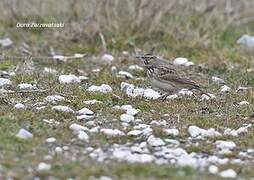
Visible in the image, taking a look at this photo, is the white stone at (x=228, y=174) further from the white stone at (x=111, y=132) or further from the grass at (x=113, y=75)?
the white stone at (x=111, y=132)

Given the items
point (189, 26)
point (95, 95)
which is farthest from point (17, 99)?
point (189, 26)

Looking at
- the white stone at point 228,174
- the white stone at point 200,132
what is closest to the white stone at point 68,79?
the white stone at point 200,132

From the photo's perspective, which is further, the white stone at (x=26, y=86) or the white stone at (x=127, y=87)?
the white stone at (x=127, y=87)

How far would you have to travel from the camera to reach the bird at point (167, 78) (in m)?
10.9

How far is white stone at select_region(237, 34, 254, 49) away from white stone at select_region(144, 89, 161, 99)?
13.1 ft

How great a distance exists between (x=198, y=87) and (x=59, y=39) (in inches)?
169

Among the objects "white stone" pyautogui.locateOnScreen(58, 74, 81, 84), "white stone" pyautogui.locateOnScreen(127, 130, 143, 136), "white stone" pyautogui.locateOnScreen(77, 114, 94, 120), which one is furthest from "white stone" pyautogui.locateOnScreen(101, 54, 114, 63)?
"white stone" pyautogui.locateOnScreen(127, 130, 143, 136)

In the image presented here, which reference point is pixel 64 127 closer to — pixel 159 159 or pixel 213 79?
pixel 159 159

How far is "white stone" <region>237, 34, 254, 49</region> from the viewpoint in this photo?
14833mm

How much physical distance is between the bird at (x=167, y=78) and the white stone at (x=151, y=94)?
12 centimetres

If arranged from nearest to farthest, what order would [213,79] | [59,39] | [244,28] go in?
[213,79] < [59,39] < [244,28]

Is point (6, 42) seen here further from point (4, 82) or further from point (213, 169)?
point (213, 169)

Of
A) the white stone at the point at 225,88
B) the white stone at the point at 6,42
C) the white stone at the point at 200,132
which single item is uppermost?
the white stone at the point at 6,42

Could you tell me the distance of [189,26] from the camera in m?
15.0
